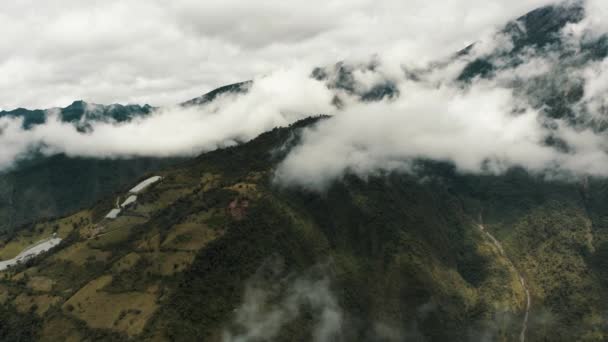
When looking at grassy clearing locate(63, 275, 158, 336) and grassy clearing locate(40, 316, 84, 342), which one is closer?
grassy clearing locate(40, 316, 84, 342)

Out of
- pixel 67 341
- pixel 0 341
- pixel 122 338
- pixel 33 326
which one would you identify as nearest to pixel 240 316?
pixel 122 338

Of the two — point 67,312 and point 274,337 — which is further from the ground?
point 67,312

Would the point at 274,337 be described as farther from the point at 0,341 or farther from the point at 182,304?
the point at 0,341

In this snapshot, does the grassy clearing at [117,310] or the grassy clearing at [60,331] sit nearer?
the grassy clearing at [60,331]

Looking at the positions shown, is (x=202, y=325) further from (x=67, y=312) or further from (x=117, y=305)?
(x=67, y=312)

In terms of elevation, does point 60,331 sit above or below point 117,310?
below

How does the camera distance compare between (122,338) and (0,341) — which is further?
(0,341)

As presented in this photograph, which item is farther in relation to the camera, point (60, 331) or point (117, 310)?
point (117, 310)

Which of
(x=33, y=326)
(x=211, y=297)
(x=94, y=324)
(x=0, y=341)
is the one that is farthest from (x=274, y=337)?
(x=0, y=341)

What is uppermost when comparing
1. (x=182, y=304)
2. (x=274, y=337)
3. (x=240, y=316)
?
(x=182, y=304)
